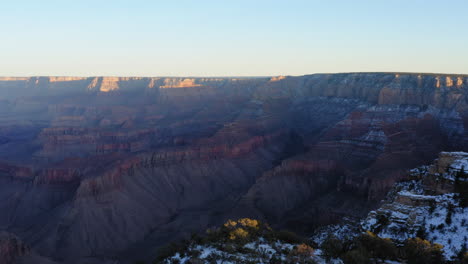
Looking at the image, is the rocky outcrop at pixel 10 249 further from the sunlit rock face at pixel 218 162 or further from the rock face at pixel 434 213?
the rock face at pixel 434 213

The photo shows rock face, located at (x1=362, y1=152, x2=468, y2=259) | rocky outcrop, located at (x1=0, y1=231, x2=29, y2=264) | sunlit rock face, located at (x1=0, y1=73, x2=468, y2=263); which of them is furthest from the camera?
sunlit rock face, located at (x1=0, y1=73, x2=468, y2=263)

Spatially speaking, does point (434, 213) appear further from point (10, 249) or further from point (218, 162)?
point (218, 162)

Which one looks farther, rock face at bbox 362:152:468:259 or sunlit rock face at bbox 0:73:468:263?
sunlit rock face at bbox 0:73:468:263

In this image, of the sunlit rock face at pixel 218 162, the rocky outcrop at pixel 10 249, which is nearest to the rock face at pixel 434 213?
the sunlit rock face at pixel 218 162

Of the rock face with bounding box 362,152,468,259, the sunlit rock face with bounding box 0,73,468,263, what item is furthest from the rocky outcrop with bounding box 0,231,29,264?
the rock face with bounding box 362,152,468,259

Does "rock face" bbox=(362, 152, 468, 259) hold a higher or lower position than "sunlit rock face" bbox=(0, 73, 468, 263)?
higher

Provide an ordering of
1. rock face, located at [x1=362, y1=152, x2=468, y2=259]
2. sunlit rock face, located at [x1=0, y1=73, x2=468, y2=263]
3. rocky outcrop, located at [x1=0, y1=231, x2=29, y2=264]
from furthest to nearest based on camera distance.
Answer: sunlit rock face, located at [x1=0, y1=73, x2=468, y2=263], rocky outcrop, located at [x1=0, y1=231, x2=29, y2=264], rock face, located at [x1=362, y1=152, x2=468, y2=259]

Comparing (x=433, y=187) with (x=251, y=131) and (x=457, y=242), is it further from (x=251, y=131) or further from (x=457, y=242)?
(x=251, y=131)

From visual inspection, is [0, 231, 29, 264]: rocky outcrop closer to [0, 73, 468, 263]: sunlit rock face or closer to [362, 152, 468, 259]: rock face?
[0, 73, 468, 263]: sunlit rock face
